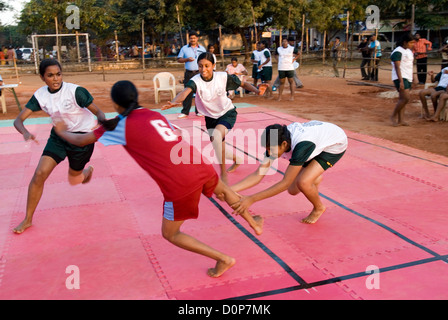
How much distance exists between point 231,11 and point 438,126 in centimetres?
1859

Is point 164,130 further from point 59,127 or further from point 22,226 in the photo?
point 22,226

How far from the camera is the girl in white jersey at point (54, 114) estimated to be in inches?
158

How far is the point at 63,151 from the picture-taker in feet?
13.5

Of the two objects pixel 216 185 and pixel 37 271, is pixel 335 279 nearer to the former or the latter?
pixel 216 185

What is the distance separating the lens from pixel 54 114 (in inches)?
161

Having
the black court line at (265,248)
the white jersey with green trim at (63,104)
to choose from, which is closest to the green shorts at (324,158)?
the black court line at (265,248)

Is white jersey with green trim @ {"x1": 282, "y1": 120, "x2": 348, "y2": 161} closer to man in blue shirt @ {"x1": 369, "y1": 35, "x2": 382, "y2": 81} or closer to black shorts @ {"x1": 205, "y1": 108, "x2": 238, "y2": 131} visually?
black shorts @ {"x1": 205, "y1": 108, "x2": 238, "y2": 131}

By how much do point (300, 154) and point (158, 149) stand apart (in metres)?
1.21

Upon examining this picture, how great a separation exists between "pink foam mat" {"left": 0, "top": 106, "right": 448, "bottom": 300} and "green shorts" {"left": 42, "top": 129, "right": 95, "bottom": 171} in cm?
65

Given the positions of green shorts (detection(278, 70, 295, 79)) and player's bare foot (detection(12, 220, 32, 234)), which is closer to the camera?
player's bare foot (detection(12, 220, 32, 234))

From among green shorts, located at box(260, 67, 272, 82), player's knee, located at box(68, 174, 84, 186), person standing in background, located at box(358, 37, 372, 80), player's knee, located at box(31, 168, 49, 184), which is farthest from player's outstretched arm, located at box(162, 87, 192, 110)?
person standing in background, located at box(358, 37, 372, 80)

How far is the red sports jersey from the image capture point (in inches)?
107

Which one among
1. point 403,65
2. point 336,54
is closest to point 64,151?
point 403,65
